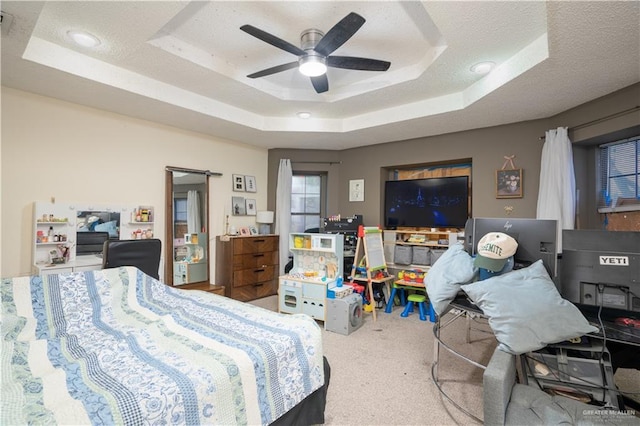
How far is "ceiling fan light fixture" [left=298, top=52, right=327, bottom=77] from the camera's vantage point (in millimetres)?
2234

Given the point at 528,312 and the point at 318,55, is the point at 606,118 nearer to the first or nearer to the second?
the point at 528,312

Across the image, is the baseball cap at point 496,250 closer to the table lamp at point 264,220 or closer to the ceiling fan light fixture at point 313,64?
the ceiling fan light fixture at point 313,64

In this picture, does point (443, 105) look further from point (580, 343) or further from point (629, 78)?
point (580, 343)

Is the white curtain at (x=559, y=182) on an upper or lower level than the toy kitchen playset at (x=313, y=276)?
upper

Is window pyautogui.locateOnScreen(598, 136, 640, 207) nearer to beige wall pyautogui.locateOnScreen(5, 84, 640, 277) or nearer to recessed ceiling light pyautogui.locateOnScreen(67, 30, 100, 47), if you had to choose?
beige wall pyautogui.locateOnScreen(5, 84, 640, 277)

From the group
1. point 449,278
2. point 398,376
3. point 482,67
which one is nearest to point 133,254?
point 398,376

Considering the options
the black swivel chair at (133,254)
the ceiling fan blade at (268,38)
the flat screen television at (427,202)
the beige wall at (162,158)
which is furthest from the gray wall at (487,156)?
the ceiling fan blade at (268,38)

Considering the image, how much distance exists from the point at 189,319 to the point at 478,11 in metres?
2.68

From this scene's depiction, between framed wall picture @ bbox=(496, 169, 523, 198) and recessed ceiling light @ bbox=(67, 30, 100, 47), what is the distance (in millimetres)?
4244

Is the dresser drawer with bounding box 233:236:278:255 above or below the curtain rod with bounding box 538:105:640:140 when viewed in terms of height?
below

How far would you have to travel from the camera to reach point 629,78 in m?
2.40

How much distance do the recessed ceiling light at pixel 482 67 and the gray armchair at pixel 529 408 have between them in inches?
90.2

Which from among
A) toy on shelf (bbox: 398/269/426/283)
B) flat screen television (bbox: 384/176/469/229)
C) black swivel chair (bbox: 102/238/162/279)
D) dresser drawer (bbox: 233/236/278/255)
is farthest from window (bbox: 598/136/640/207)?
black swivel chair (bbox: 102/238/162/279)

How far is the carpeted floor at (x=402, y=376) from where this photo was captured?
1.94 metres
